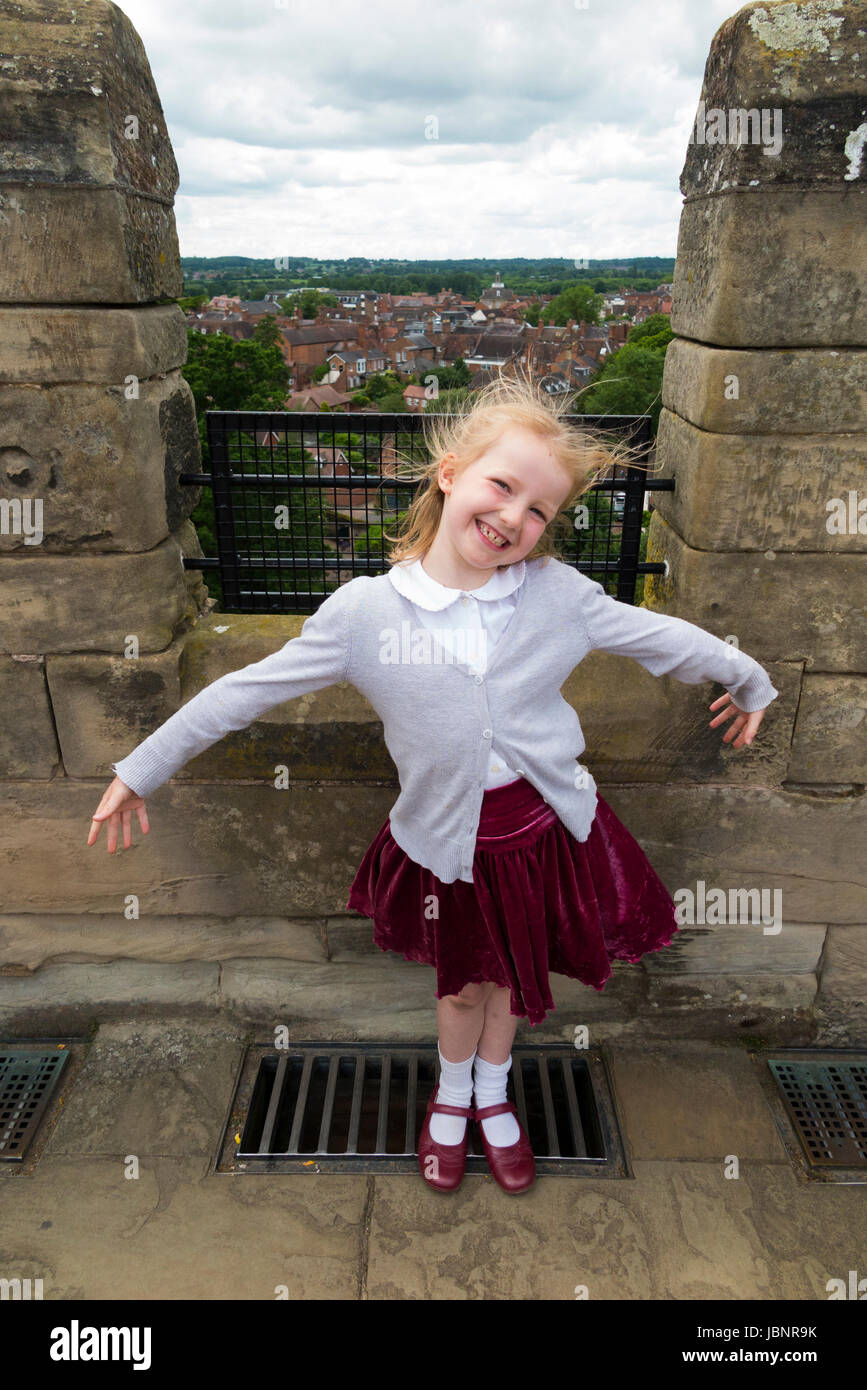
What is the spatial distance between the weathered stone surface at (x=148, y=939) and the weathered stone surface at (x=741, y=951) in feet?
3.91

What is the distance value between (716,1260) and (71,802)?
225 cm

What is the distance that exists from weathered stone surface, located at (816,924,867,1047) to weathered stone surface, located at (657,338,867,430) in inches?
65.3

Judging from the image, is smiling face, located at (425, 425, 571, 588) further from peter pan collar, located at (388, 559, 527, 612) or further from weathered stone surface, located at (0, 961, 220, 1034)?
weathered stone surface, located at (0, 961, 220, 1034)

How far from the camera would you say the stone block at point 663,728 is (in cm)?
265

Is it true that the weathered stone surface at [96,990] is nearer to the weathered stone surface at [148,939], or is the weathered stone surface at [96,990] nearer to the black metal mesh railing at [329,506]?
the weathered stone surface at [148,939]

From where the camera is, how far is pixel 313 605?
9.27ft

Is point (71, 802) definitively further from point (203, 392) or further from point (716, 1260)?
point (203, 392)

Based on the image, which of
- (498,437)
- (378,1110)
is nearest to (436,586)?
(498,437)

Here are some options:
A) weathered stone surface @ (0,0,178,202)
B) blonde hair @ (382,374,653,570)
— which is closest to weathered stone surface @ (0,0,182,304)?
weathered stone surface @ (0,0,178,202)

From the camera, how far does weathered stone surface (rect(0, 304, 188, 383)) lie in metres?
2.23

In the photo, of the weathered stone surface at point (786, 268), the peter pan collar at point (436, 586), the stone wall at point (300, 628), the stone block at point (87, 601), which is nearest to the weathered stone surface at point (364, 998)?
the stone wall at point (300, 628)

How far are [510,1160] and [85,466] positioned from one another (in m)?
2.25

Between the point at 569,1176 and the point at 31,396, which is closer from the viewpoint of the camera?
the point at 31,396

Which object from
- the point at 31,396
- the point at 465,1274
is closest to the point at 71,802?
the point at 31,396
